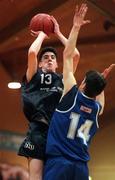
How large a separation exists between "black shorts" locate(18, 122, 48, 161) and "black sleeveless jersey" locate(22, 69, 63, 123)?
0.22 feet

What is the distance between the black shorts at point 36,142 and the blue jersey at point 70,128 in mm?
167

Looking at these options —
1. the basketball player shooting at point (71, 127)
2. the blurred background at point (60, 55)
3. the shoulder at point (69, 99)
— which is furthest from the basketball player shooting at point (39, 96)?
the blurred background at point (60, 55)

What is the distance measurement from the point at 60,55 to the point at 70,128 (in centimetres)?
592

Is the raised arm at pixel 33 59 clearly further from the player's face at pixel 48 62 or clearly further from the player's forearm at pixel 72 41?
the player's forearm at pixel 72 41

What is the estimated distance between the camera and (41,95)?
3984 mm

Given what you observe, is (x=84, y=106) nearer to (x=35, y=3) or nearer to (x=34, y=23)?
(x=34, y=23)

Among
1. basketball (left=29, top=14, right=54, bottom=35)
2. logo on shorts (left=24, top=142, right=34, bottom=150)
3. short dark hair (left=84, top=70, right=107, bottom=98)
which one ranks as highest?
basketball (left=29, top=14, right=54, bottom=35)

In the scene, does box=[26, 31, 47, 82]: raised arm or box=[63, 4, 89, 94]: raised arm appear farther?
box=[26, 31, 47, 82]: raised arm

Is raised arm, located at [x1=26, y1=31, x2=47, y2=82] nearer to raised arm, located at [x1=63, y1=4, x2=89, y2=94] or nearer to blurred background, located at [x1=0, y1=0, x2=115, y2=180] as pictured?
raised arm, located at [x1=63, y1=4, x2=89, y2=94]

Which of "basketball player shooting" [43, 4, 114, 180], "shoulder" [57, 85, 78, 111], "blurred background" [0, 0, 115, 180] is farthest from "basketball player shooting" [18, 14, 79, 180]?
"blurred background" [0, 0, 115, 180]

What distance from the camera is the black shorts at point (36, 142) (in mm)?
3842

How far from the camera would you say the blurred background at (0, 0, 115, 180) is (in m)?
8.31

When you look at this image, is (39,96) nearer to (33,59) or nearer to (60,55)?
(33,59)

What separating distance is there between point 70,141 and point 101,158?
→ 7.69 meters
